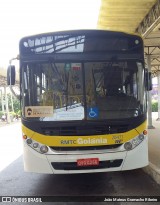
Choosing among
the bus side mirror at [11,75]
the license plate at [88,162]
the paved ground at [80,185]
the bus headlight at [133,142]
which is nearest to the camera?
the license plate at [88,162]

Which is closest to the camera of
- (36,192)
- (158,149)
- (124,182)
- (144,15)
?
(36,192)

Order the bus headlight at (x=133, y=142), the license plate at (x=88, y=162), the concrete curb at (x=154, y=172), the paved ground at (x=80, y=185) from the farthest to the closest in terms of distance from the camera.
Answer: the concrete curb at (x=154, y=172), the paved ground at (x=80, y=185), the bus headlight at (x=133, y=142), the license plate at (x=88, y=162)

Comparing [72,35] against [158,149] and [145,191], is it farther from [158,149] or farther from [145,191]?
[158,149]

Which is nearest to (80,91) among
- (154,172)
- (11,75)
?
(11,75)

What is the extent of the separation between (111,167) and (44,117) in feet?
5.10

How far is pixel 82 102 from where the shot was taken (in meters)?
6.50

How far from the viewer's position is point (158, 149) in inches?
420

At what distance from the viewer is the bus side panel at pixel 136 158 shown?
6504 mm

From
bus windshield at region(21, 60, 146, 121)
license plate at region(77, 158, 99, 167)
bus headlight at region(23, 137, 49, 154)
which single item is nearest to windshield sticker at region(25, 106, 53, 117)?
bus windshield at region(21, 60, 146, 121)

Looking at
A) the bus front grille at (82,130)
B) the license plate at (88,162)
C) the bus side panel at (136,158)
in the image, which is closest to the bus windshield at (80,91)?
the bus front grille at (82,130)

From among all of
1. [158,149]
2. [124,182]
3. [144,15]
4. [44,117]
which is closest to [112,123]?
[44,117]

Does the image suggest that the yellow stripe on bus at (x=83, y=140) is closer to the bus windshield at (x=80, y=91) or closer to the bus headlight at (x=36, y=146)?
the bus headlight at (x=36, y=146)

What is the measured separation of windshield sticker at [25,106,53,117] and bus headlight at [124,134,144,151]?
1535mm

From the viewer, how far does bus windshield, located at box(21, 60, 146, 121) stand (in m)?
6.51
